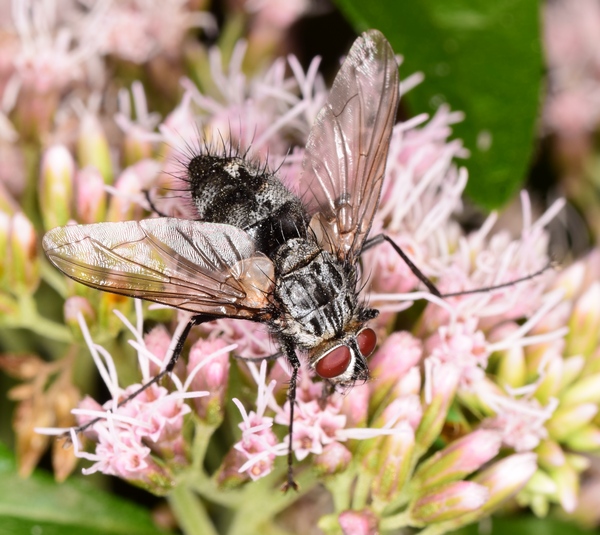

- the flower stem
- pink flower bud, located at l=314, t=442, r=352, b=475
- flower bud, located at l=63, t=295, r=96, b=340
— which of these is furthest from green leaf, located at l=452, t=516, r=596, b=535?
flower bud, located at l=63, t=295, r=96, b=340

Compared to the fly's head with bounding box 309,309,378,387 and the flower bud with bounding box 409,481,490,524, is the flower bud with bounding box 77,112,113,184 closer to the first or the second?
the fly's head with bounding box 309,309,378,387

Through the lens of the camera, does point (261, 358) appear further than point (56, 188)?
No

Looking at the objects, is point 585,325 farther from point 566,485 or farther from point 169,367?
point 169,367

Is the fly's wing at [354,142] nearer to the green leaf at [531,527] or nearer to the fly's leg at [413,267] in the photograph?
the fly's leg at [413,267]

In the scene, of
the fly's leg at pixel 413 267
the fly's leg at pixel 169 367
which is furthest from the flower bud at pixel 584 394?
the fly's leg at pixel 169 367

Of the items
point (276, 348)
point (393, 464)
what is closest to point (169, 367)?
point (276, 348)

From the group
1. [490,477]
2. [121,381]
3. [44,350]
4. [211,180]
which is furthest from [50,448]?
[490,477]

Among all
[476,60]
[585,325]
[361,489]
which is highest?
[476,60]
